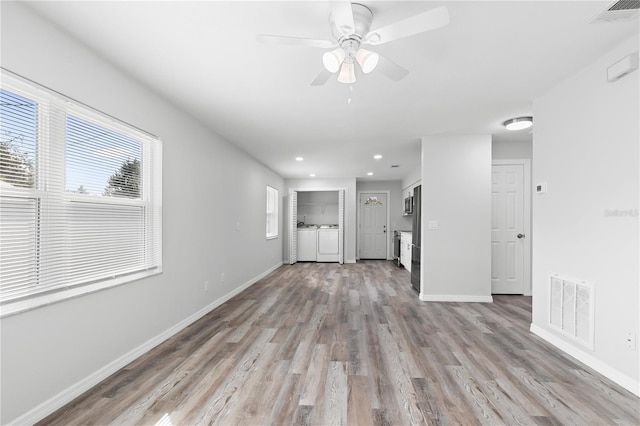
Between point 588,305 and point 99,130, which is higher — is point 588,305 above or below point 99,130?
below

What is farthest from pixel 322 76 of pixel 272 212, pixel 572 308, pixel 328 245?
pixel 328 245

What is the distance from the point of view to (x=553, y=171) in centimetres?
286

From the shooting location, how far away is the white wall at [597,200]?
2092mm

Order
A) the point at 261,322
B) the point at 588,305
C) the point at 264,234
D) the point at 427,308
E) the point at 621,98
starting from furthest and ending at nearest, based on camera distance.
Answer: the point at 264,234, the point at 427,308, the point at 261,322, the point at 588,305, the point at 621,98

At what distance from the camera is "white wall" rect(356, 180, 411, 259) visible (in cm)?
909

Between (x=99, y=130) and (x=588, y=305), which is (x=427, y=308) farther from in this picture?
(x=99, y=130)

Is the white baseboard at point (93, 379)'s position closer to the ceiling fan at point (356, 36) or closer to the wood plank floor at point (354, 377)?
the wood plank floor at point (354, 377)

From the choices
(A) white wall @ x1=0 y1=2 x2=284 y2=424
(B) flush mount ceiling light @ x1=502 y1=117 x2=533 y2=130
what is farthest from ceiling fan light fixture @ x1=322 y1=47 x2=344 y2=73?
(B) flush mount ceiling light @ x1=502 y1=117 x2=533 y2=130

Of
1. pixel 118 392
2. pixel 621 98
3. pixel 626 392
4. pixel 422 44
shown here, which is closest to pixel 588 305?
pixel 626 392

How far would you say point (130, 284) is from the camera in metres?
2.50

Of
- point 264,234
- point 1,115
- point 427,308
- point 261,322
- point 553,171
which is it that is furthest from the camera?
point 264,234

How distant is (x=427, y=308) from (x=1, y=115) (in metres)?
4.41

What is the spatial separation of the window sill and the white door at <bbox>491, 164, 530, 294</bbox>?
16.2 ft

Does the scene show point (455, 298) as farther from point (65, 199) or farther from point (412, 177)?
point (65, 199)
